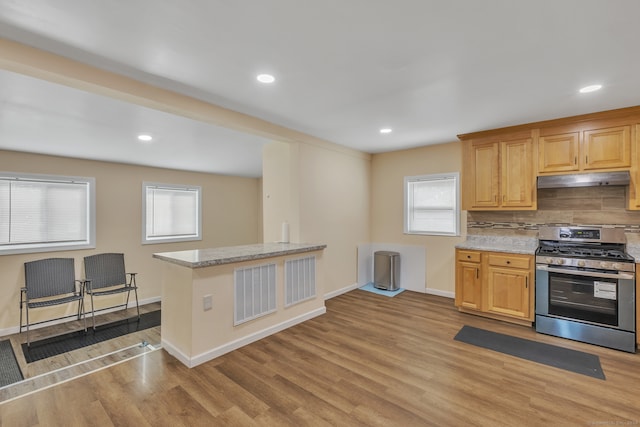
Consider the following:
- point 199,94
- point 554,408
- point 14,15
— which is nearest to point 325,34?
point 199,94

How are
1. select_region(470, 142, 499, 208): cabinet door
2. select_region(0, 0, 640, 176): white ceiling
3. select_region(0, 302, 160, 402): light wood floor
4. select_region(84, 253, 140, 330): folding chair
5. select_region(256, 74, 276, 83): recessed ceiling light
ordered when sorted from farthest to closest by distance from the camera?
1. select_region(84, 253, 140, 330): folding chair
2. select_region(470, 142, 499, 208): cabinet door
3. select_region(0, 302, 160, 402): light wood floor
4. select_region(256, 74, 276, 83): recessed ceiling light
5. select_region(0, 0, 640, 176): white ceiling

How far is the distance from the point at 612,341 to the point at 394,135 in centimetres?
323

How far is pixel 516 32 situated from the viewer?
1.80m

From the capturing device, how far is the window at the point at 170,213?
5.43 metres

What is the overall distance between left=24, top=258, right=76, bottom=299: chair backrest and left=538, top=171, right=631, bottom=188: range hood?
254 inches

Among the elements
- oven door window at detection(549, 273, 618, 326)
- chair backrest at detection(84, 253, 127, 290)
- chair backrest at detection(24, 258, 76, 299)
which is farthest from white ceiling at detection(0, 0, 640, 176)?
chair backrest at detection(84, 253, 127, 290)

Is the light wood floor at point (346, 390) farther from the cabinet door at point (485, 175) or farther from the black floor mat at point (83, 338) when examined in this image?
the cabinet door at point (485, 175)

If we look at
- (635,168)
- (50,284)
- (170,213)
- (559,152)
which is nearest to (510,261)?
(559,152)

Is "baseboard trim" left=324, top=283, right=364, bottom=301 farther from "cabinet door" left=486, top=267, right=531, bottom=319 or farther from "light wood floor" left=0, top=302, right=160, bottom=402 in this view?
"light wood floor" left=0, top=302, right=160, bottom=402

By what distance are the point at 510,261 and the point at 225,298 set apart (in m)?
3.26

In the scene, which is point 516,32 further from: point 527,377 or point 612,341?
point 612,341

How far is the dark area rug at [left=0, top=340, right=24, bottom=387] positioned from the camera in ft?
8.78

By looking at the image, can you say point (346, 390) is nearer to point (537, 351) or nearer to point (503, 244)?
point (537, 351)

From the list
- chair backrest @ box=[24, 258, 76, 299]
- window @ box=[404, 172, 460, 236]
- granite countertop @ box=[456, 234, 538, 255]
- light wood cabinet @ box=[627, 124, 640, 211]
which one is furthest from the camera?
window @ box=[404, 172, 460, 236]
